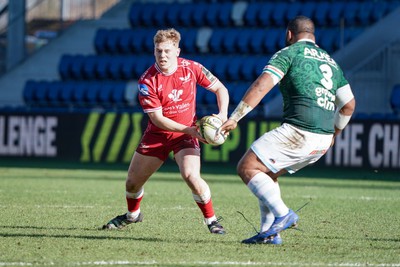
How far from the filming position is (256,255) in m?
8.21

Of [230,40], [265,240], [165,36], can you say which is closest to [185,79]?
[165,36]

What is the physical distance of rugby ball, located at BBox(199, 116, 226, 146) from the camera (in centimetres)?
903

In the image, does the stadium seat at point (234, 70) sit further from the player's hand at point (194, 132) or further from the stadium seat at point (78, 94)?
the player's hand at point (194, 132)

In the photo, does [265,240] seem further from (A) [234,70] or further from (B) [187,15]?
(B) [187,15]

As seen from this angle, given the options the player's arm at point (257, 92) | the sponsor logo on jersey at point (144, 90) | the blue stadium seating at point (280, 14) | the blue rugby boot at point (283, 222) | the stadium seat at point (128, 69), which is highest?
the player's arm at point (257, 92)

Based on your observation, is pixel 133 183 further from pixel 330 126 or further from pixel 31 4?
pixel 31 4

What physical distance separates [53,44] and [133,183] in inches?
872

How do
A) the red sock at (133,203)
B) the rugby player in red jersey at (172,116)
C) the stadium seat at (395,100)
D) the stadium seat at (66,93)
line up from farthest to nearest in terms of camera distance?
the stadium seat at (66,93), the stadium seat at (395,100), the red sock at (133,203), the rugby player in red jersey at (172,116)

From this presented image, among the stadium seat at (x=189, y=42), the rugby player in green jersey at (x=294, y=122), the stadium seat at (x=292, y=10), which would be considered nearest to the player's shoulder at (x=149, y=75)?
the rugby player in green jersey at (x=294, y=122)

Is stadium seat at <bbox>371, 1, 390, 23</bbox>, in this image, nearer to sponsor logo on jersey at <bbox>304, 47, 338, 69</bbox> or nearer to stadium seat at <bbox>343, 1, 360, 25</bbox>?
stadium seat at <bbox>343, 1, 360, 25</bbox>

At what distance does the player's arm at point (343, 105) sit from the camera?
355 inches

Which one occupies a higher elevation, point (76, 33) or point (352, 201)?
point (352, 201)

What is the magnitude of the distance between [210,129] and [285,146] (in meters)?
0.81

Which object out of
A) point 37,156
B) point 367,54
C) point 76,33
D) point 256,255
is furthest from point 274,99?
point 256,255
